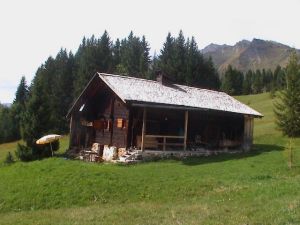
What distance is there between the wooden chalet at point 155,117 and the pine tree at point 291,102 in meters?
6.58

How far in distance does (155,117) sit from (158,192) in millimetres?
14390

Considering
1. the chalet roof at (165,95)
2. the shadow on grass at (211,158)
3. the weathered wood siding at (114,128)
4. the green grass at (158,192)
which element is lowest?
the green grass at (158,192)

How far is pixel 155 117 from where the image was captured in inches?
1361

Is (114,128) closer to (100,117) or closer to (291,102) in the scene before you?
(100,117)

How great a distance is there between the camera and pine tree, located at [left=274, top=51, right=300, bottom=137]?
4275 centimetres

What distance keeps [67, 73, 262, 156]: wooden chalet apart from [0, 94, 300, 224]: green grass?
378cm

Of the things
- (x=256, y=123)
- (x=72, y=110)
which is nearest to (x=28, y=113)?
(x=72, y=110)

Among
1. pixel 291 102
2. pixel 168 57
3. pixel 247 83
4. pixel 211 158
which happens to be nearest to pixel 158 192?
pixel 211 158

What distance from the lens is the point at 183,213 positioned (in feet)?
47.0

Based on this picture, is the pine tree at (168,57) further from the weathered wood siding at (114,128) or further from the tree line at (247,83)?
the weathered wood siding at (114,128)

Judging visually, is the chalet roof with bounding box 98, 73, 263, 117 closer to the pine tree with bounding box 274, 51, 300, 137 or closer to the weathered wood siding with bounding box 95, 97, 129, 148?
the weathered wood siding with bounding box 95, 97, 129, 148

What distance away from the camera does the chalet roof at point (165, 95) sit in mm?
31584

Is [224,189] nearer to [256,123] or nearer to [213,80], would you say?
[256,123]

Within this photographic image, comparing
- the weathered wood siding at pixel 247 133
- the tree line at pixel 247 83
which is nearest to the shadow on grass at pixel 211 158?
the weathered wood siding at pixel 247 133
